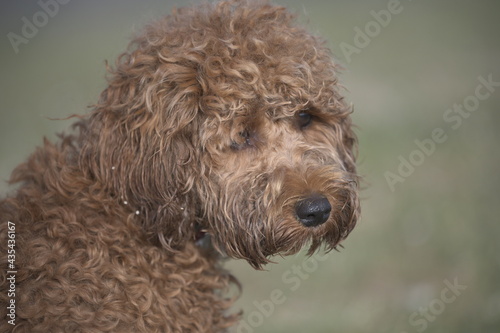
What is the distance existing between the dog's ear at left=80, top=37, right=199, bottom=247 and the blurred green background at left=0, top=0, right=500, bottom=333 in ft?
1.51

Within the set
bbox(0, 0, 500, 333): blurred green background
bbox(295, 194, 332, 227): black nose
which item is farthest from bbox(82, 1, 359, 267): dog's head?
bbox(0, 0, 500, 333): blurred green background

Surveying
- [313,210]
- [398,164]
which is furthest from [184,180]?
[398,164]

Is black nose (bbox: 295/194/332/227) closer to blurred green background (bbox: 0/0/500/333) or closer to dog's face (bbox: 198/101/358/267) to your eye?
dog's face (bbox: 198/101/358/267)

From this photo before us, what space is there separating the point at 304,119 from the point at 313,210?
0.62 m

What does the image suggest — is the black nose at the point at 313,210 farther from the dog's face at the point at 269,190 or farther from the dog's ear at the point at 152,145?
the dog's ear at the point at 152,145

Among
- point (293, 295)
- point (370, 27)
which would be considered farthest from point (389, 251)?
point (370, 27)

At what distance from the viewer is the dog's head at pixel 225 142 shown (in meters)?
3.23

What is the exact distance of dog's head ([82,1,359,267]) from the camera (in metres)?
3.23

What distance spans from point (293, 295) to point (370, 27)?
782 centimetres

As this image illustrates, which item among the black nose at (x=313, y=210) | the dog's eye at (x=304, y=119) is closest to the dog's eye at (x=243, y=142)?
the dog's eye at (x=304, y=119)

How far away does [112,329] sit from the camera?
3.05 m

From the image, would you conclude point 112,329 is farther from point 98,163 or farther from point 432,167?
point 432,167

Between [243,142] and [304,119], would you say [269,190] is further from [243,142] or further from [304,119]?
[304,119]

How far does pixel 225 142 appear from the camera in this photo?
130 inches
